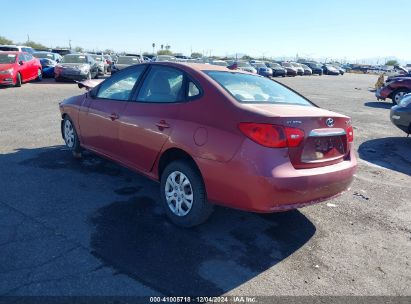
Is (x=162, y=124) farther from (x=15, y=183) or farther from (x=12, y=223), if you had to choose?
(x=15, y=183)

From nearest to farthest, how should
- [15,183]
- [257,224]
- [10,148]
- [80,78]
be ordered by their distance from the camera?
[257,224]
[15,183]
[10,148]
[80,78]

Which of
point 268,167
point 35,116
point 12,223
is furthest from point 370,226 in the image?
point 35,116

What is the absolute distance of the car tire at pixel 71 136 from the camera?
5852mm

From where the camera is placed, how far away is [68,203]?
4.27 meters

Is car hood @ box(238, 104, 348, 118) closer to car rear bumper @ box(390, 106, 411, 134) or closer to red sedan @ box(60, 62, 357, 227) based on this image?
red sedan @ box(60, 62, 357, 227)

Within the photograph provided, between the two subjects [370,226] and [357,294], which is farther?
[370,226]

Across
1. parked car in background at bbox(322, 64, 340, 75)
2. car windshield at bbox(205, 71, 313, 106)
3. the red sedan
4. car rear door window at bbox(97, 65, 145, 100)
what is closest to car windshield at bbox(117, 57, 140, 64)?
car rear door window at bbox(97, 65, 145, 100)

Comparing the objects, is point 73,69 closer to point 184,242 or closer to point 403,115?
point 403,115

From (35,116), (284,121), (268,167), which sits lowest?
(35,116)

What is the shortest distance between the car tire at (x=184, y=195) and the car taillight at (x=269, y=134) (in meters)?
0.74

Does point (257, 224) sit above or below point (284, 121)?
below

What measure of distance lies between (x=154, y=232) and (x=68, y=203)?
1.25m

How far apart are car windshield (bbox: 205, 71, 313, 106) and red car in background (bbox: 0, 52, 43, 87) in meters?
14.3

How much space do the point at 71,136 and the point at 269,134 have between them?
3.97m
